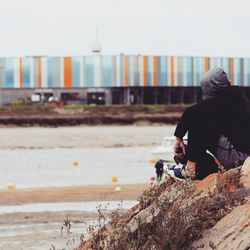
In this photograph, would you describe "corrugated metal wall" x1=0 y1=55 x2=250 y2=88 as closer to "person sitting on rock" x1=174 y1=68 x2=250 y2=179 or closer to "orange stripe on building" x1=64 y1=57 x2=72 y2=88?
"orange stripe on building" x1=64 y1=57 x2=72 y2=88

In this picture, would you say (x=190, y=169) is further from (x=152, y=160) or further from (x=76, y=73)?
(x=76, y=73)

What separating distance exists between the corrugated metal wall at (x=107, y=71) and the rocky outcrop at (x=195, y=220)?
258ft

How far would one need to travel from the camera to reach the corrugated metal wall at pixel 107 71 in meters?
87.5

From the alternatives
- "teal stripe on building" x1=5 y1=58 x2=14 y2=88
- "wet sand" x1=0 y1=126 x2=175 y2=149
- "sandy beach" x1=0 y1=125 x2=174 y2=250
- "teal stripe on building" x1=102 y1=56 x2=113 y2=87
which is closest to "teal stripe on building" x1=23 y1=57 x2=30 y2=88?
"teal stripe on building" x1=5 y1=58 x2=14 y2=88

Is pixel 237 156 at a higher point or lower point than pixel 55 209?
higher

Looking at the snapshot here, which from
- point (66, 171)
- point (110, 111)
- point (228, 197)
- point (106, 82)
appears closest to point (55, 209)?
point (228, 197)

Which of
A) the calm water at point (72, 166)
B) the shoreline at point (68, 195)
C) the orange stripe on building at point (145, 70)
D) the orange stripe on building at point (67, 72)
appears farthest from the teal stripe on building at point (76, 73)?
the shoreline at point (68, 195)

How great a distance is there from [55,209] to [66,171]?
1475cm

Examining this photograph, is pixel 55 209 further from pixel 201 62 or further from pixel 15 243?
pixel 201 62

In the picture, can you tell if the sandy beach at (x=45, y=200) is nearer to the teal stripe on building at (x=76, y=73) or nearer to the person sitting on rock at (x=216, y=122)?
the person sitting on rock at (x=216, y=122)

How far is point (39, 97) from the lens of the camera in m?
88.1

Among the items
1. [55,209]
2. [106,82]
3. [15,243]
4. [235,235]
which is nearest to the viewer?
[235,235]

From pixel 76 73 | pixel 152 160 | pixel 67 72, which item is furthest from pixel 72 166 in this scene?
pixel 67 72

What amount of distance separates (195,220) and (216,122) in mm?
1015
